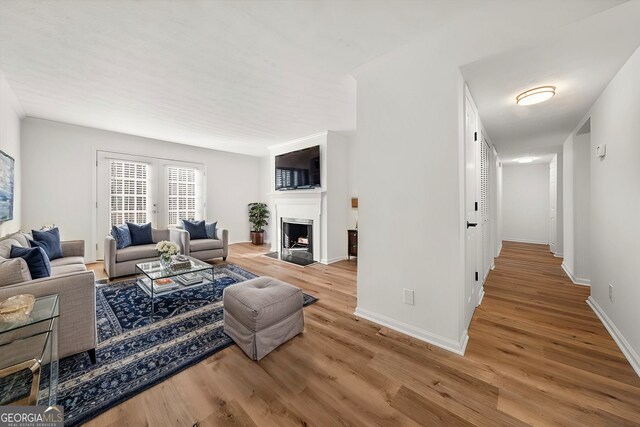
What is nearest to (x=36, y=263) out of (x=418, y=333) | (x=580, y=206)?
(x=418, y=333)

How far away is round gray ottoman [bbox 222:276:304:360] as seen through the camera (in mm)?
1788

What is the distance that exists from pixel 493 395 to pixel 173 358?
217cm

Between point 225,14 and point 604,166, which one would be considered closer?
point 225,14

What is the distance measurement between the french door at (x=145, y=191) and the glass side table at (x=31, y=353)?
3879 millimetres

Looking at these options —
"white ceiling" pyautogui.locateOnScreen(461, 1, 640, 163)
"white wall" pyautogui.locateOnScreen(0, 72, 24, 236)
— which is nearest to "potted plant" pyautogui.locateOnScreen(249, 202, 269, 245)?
"white wall" pyautogui.locateOnScreen(0, 72, 24, 236)

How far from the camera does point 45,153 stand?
4074mm

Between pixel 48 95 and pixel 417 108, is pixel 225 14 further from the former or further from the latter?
pixel 48 95

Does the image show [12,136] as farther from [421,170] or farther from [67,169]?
[421,170]

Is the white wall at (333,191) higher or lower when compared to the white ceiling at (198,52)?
lower

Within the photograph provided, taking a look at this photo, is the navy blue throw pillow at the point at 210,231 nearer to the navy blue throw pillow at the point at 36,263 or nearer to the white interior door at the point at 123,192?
the white interior door at the point at 123,192

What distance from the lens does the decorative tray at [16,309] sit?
4.11 ft

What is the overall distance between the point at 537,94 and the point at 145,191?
257 inches

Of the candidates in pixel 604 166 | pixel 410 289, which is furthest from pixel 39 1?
pixel 604 166

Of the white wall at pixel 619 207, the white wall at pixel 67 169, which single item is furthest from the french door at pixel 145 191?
the white wall at pixel 619 207
